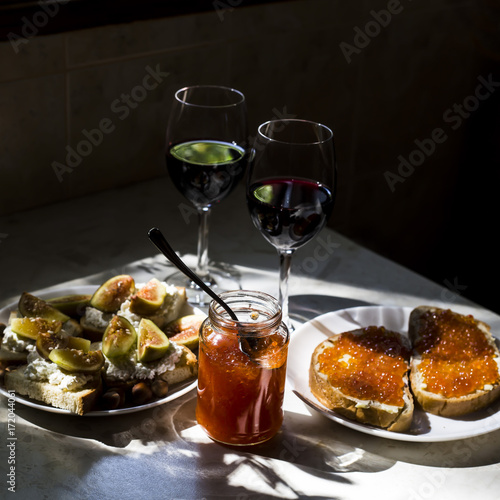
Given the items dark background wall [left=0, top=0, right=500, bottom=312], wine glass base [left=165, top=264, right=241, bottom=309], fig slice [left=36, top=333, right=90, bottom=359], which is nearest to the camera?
fig slice [left=36, top=333, right=90, bottom=359]

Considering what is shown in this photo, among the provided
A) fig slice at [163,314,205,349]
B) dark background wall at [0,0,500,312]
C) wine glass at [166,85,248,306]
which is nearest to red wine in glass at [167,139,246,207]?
wine glass at [166,85,248,306]

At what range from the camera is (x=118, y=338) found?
1176 mm

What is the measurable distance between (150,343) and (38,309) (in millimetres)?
224

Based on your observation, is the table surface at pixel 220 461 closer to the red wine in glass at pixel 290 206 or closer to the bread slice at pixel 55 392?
the bread slice at pixel 55 392

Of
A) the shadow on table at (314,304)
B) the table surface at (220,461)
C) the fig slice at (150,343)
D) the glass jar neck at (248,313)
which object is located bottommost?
the shadow on table at (314,304)

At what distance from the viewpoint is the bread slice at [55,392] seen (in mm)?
1100

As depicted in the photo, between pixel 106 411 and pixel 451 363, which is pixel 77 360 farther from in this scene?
Answer: pixel 451 363

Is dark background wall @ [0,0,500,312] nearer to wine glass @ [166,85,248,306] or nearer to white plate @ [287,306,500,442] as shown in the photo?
wine glass @ [166,85,248,306]

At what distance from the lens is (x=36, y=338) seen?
1.18 metres

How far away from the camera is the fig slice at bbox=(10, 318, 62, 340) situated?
3.90 feet

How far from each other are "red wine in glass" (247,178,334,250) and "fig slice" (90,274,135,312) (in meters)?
0.26

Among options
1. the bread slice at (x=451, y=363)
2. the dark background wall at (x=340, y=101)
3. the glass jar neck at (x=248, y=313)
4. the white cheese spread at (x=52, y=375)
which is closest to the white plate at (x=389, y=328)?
the bread slice at (x=451, y=363)

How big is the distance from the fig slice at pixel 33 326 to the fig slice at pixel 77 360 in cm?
6

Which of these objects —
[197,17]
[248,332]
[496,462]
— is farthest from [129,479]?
[197,17]
